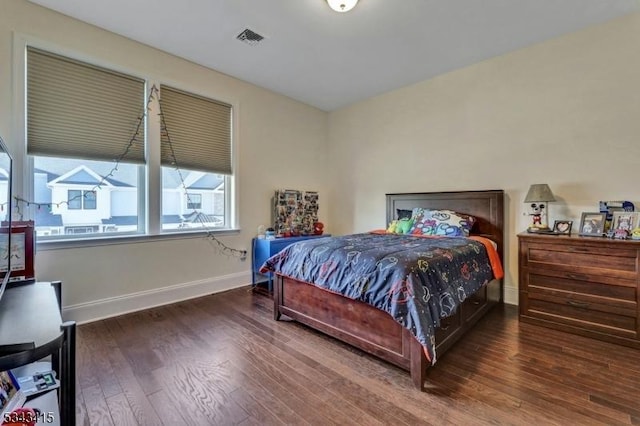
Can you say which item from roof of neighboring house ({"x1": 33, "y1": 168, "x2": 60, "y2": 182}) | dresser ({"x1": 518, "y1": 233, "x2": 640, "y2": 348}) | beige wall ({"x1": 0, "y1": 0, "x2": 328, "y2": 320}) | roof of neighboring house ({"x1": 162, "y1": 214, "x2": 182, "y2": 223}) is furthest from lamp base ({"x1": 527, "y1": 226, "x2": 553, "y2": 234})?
roof of neighboring house ({"x1": 33, "y1": 168, "x2": 60, "y2": 182})

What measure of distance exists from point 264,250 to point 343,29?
2.58m

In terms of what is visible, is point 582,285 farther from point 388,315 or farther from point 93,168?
point 93,168

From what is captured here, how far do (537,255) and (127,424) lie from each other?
318 centimetres

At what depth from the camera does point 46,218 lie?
2514mm

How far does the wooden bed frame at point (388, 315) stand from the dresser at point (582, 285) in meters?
0.43

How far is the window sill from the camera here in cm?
248

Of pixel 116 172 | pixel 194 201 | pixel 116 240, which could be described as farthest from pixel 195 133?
pixel 116 240

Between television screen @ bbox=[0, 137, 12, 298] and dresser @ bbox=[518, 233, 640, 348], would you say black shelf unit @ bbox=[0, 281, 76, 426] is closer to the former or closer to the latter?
television screen @ bbox=[0, 137, 12, 298]

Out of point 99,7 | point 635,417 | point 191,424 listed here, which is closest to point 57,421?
point 191,424

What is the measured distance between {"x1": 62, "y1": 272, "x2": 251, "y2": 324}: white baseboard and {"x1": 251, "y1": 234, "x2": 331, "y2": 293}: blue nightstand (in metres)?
0.11

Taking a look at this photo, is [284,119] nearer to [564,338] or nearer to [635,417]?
[564,338]

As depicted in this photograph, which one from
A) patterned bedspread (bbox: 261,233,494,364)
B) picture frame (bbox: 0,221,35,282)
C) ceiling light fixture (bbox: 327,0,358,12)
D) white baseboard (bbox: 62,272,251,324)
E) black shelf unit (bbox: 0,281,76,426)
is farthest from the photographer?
white baseboard (bbox: 62,272,251,324)

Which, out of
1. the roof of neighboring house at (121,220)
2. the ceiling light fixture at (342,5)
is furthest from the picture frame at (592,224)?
the roof of neighboring house at (121,220)

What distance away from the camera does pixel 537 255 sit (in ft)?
8.49
